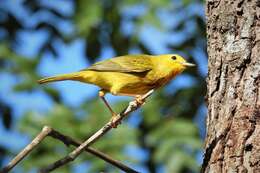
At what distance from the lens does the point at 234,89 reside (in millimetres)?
2752

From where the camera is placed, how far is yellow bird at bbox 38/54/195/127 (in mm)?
4797

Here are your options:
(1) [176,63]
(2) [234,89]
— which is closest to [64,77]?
(1) [176,63]

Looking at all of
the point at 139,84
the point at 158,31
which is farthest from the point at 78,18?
the point at 139,84

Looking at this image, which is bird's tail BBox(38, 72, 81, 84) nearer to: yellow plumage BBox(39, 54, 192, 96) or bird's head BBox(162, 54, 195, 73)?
yellow plumage BBox(39, 54, 192, 96)

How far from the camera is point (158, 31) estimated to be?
6.47 m

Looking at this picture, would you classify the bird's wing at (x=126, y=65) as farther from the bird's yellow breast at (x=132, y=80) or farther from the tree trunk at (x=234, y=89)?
the tree trunk at (x=234, y=89)

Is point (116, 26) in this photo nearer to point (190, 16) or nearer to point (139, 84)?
point (190, 16)

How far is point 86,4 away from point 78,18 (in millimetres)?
164

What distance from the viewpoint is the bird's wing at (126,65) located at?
5.00 meters

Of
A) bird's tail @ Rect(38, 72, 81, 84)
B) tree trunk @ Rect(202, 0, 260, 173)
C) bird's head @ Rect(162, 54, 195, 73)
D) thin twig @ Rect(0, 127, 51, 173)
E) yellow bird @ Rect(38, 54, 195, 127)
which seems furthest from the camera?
bird's head @ Rect(162, 54, 195, 73)

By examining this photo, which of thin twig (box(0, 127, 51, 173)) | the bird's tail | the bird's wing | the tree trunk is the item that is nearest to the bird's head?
the bird's wing

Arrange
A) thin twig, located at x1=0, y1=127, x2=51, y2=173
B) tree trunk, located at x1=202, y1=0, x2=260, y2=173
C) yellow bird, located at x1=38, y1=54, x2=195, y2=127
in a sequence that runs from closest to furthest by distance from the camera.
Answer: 1. thin twig, located at x1=0, y1=127, x2=51, y2=173
2. tree trunk, located at x1=202, y1=0, x2=260, y2=173
3. yellow bird, located at x1=38, y1=54, x2=195, y2=127

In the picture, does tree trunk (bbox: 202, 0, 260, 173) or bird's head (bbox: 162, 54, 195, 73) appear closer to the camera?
tree trunk (bbox: 202, 0, 260, 173)

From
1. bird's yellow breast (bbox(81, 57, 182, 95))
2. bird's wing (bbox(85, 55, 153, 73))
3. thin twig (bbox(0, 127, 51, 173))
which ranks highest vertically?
thin twig (bbox(0, 127, 51, 173))
